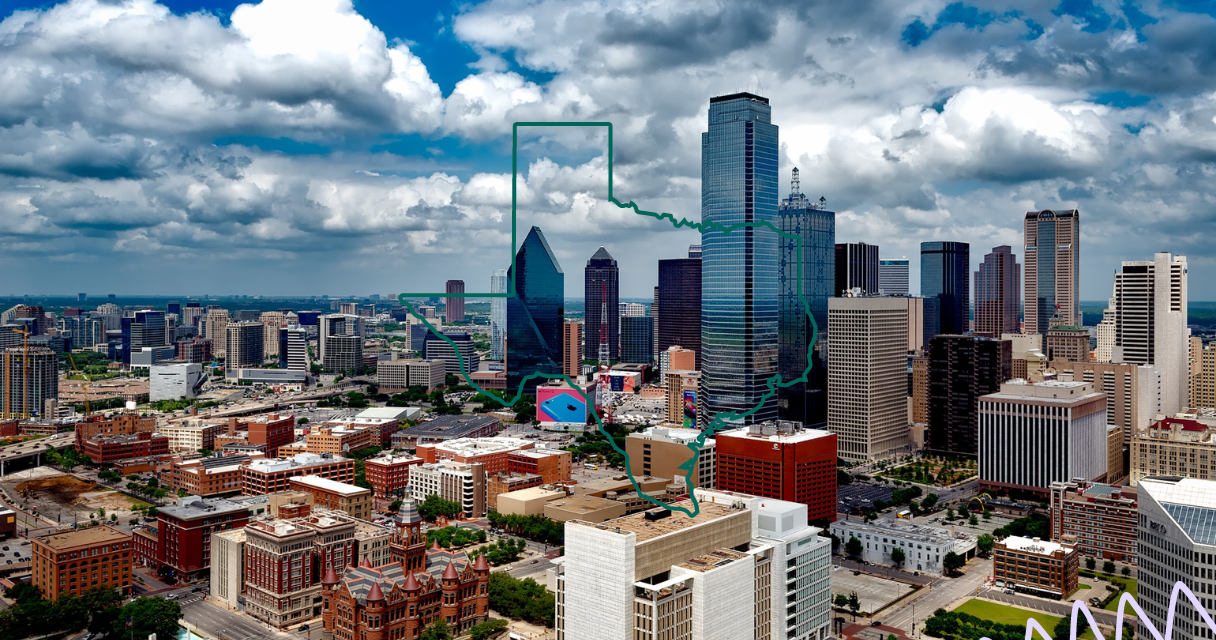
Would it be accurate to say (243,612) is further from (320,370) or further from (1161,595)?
(320,370)

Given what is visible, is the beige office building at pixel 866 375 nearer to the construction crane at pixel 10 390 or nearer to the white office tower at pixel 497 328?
the white office tower at pixel 497 328

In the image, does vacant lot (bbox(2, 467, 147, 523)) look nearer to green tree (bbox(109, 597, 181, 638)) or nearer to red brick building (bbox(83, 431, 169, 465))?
red brick building (bbox(83, 431, 169, 465))

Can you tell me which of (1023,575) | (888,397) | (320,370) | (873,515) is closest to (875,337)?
(888,397)

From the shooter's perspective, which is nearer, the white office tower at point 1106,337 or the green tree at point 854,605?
the green tree at point 854,605

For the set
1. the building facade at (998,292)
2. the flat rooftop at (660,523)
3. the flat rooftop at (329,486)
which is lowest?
the flat rooftop at (329,486)

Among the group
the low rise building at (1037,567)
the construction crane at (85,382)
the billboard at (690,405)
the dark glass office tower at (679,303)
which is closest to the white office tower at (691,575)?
the low rise building at (1037,567)

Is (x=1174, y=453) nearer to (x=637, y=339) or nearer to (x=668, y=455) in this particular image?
(x=668, y=455)
